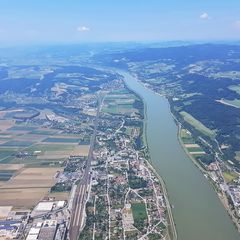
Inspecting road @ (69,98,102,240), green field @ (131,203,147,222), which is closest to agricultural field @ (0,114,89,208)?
road @ (69,98,102,240)

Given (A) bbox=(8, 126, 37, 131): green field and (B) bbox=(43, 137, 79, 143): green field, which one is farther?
(A) bbox=(8, 126, 37, 131): green field

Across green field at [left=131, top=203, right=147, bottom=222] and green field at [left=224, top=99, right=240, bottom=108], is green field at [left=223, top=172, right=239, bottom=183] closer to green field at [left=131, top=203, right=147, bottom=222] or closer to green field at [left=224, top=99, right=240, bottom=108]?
green field at [left=131, top=203, right=147, bottom=222]

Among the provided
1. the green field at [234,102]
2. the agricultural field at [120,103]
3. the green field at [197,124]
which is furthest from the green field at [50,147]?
the green field at [234,102]

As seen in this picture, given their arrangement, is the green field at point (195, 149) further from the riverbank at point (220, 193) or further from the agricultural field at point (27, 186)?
the agricultural field at point (27, 186)

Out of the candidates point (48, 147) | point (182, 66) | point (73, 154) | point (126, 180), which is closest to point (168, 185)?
point (126, 180)

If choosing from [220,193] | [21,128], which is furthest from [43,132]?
[220,193]

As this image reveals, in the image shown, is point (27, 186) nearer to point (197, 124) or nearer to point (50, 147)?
point (50, 147)
